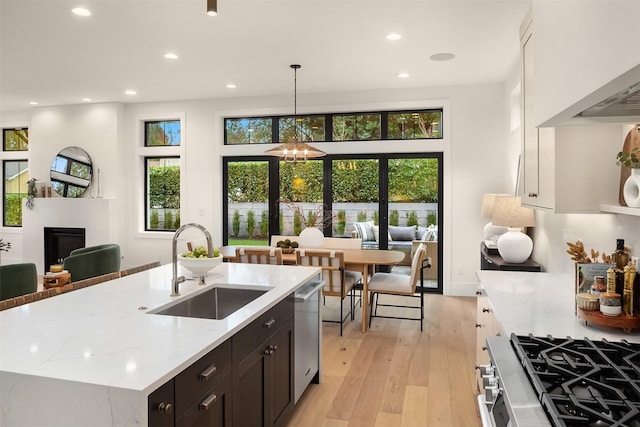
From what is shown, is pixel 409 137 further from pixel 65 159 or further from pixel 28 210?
pixel 28 210

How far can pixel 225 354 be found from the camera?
5.50 feet

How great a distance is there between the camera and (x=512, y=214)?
4.07m

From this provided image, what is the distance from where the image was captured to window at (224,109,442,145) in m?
6.11

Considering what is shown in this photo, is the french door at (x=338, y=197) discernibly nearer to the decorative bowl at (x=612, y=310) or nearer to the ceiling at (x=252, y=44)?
the ceiling at (x=252, y=44)

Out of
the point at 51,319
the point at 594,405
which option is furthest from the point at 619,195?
the point at 51,319

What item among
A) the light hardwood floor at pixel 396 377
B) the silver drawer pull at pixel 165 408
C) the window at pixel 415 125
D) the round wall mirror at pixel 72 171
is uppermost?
the window at pixel 415 125

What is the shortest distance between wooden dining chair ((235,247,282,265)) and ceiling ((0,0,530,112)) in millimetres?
2073

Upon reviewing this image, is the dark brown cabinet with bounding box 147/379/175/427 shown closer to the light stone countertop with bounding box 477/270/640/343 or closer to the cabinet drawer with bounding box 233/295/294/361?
the cabinet drawer with bounding box 233/295/294/361

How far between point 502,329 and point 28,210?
804 centimetres

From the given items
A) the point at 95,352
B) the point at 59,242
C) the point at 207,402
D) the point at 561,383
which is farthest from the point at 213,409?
the point at 59,242

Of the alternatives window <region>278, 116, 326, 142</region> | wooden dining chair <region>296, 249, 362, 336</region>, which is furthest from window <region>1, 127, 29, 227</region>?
wooden dining chair <region>296, 249, 362, 336</region>

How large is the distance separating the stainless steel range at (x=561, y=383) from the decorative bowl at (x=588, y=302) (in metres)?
0.38

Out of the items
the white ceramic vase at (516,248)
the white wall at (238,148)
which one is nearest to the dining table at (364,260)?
the white ceramic vase at (516,248)

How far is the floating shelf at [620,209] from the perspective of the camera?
1.75 metres
